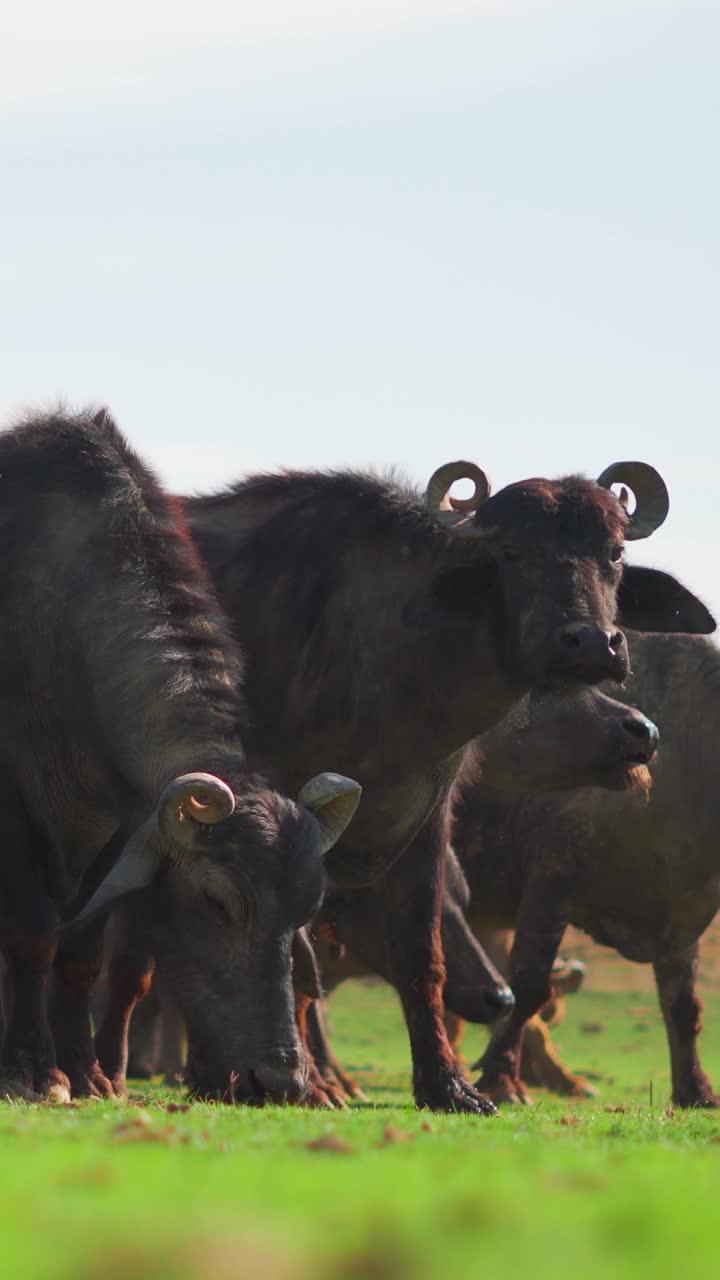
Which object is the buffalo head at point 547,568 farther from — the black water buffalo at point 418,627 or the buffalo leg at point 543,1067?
the buffalo leg at point 543,1067

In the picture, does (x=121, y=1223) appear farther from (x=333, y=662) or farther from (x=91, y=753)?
(x=333, y=662)

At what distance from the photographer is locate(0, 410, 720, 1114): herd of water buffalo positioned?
7.76 meters

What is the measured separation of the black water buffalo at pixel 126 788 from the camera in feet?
25.1

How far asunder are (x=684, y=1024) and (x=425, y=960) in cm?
510

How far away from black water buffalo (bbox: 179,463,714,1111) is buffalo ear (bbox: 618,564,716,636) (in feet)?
0.04

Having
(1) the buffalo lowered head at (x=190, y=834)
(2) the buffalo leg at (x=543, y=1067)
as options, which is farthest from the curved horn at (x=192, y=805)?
(2) the buffalo leg at (x=543, y=1067)

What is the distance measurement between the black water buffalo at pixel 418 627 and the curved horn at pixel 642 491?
0.01 meters

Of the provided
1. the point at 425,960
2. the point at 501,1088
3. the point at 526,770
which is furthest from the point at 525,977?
the point at 425,960

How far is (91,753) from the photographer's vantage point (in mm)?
8664

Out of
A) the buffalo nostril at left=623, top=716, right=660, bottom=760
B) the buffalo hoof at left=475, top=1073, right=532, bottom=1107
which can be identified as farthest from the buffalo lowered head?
the buffalo hoof at left=475, top=1073, right=532, bottom=1107

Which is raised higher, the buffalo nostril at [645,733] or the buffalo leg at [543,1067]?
the buffalo nostril at [645,733]

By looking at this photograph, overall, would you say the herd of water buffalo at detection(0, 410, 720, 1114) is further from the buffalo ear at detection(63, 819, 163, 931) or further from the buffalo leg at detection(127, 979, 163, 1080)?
the buffalo leg at detection(127, 979, 163, 1080)

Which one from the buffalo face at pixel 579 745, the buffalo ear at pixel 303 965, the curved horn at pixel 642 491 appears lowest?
the buffalo ear at pixel 303 965

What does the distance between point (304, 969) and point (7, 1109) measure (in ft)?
6.42
